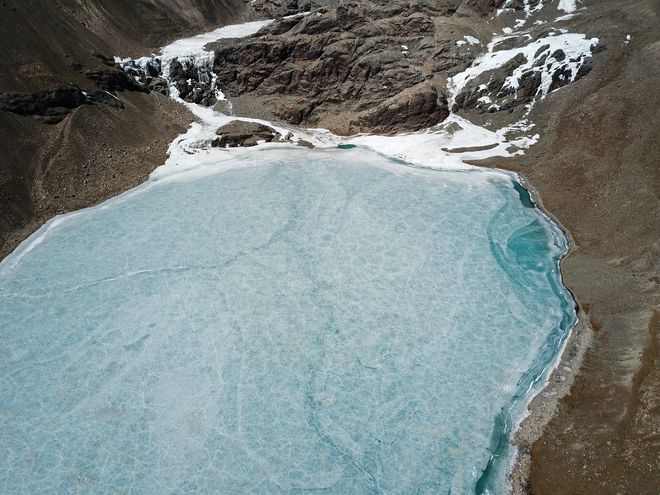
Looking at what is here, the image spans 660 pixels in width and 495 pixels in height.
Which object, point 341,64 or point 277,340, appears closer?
point 277,340

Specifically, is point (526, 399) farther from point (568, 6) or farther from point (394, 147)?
point (568, 6)

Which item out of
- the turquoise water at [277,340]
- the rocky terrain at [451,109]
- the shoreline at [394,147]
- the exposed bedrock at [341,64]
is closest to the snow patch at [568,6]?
the rocky terrain at [451,109]

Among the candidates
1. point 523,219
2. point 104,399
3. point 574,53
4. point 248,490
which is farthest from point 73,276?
point 574,53

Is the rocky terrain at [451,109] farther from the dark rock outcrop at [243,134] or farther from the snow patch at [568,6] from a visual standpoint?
the snow patch at [568,6]

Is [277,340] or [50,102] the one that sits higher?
[50,102]

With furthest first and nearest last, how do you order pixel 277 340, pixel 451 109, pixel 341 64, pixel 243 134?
pixel 341 64
pixel 451 109
pixel 243 134
pixel 277 340

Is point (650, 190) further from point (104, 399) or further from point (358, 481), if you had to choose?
point (104, 399)

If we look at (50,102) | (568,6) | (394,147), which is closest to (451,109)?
(394,147)
